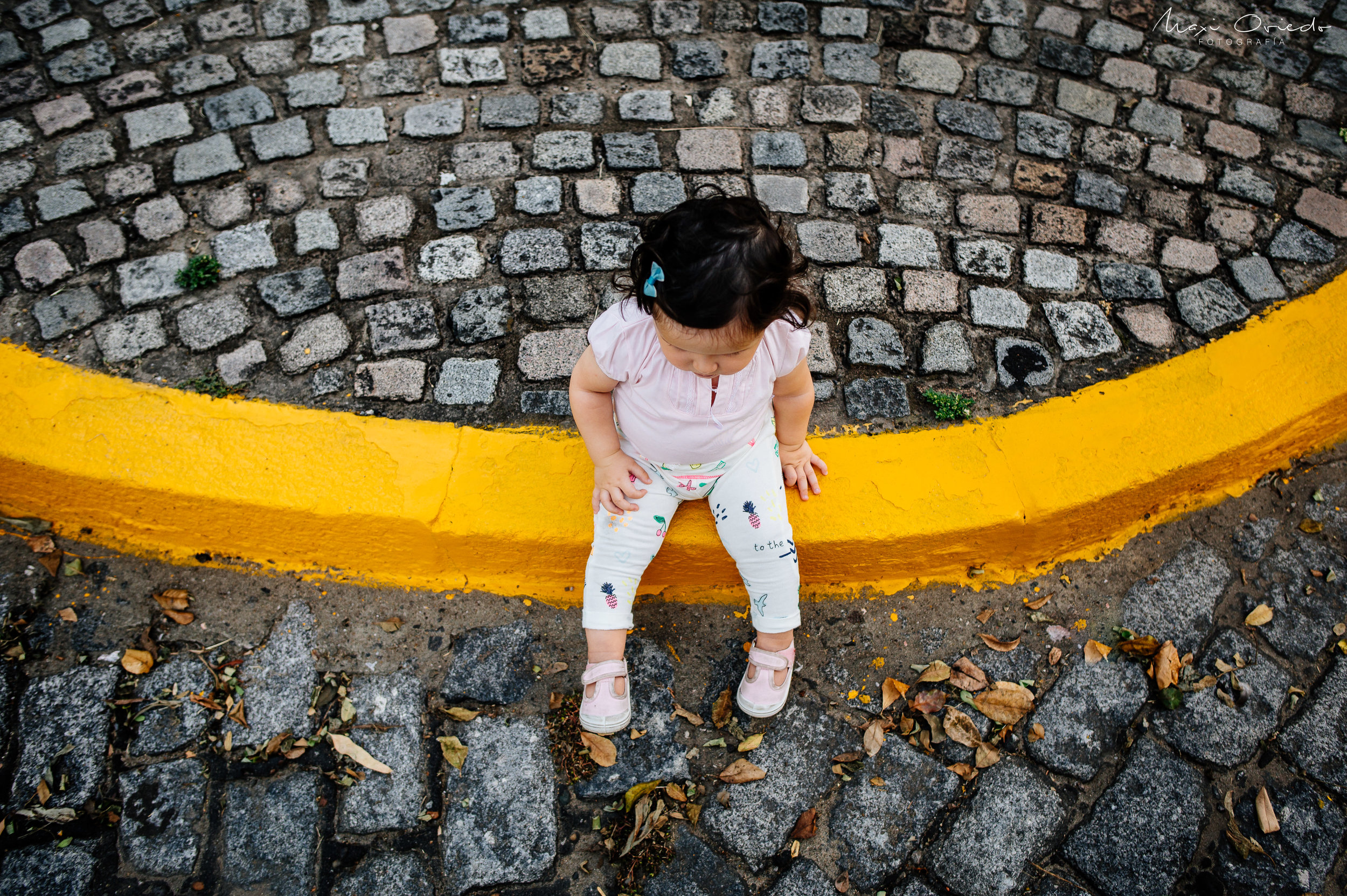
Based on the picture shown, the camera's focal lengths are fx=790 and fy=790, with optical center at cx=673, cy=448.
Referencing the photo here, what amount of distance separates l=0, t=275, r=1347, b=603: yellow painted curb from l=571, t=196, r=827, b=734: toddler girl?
0.16 metres

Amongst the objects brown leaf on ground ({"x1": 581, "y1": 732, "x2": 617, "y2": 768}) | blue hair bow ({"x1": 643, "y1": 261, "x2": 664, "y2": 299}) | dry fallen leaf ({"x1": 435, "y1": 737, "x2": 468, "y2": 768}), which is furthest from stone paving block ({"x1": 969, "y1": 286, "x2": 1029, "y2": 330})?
dry fallen leaf ({"x1": 435, "y1": 737, "x2": 468, "y2": 768})

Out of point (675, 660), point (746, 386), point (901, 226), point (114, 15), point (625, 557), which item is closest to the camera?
point (746, 386)

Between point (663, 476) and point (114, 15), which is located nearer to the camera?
point (663, 476)

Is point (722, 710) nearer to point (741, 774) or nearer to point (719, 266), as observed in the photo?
point (741, 774)

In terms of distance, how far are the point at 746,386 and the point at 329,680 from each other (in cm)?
145

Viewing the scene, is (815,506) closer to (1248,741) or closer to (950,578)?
(950,578)

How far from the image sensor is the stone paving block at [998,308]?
2.74 meters

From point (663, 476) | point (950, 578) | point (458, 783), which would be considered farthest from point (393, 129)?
point (950, 578)

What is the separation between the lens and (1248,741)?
2234mm

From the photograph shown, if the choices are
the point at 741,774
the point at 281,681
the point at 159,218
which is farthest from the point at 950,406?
the point at 159,218

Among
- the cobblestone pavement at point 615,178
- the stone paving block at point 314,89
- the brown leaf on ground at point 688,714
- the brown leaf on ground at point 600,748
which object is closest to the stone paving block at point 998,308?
the cobblestone pavement at point 615,178

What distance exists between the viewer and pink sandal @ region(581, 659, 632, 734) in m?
2.17

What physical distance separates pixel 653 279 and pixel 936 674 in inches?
57.0

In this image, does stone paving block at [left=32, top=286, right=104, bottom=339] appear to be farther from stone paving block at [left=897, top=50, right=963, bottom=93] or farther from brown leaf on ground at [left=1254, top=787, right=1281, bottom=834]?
brown leaf on ground at [left=1254, top=787, right=1281, bottom=834]
